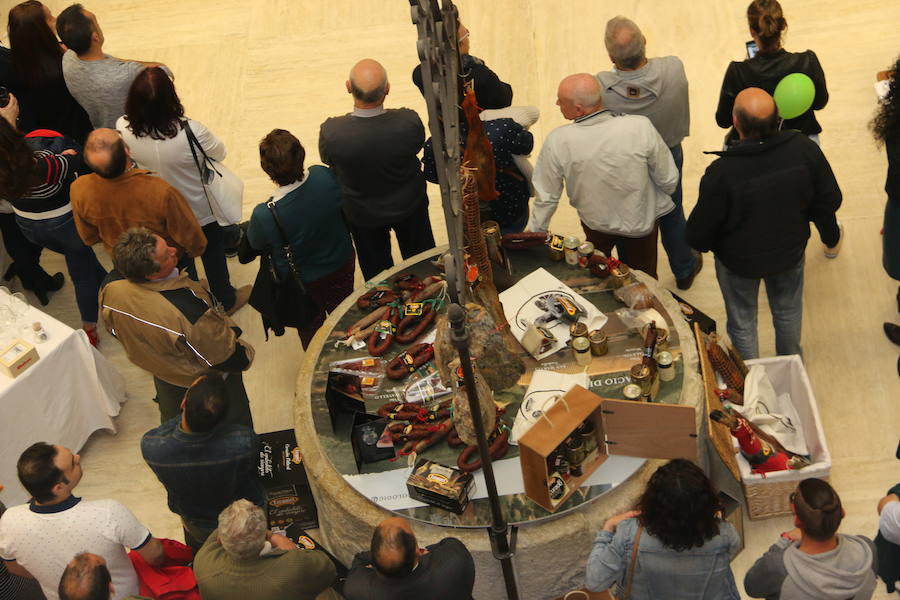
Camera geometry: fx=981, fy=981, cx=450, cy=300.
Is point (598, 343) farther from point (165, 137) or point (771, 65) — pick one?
point (165, 137)

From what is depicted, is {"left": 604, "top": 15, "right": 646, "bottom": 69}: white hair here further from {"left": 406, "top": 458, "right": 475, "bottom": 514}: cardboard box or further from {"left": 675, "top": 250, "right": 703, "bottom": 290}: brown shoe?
{"left": 406, "top": 458, "right": 475, "bottom": 514}: cardboard box

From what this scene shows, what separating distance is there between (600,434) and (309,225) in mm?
1970

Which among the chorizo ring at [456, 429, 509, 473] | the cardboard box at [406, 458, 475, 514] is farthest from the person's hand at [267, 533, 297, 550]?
the chorizo ring at [456, 429, 509, 473]

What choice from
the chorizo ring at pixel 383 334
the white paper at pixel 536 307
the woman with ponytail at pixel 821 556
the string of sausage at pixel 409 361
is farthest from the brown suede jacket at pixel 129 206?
the woman with ponytail at pixel 821 556

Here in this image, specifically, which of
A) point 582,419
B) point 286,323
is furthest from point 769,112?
point 286,323

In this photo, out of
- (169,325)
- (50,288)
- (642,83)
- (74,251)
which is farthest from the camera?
(50,288)

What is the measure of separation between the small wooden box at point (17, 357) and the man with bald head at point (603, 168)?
2.81 metres

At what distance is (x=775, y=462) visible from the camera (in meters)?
4.60

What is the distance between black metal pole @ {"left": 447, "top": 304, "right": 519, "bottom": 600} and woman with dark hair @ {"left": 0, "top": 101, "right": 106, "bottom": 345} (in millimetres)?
3277

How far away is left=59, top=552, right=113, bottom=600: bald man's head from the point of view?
139 inches

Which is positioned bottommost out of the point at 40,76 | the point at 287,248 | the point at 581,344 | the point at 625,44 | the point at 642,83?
the point at 581,344

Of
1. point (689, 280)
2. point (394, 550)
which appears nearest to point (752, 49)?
point (689, 280)

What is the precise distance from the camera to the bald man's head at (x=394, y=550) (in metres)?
3.40

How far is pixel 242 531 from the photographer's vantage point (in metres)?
3.58
